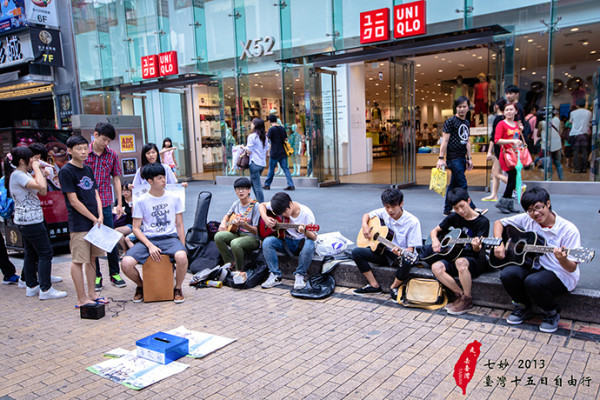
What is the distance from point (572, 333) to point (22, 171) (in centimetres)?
545

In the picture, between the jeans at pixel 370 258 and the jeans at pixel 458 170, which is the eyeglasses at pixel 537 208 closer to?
the jeans at pixel 370 258

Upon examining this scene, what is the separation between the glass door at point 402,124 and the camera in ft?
32.9

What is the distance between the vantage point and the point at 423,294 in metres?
4.23

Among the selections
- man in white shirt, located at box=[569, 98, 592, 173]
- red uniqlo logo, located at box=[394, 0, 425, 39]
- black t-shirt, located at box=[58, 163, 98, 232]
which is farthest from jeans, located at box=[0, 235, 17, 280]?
man in white shirt, located at box=[569, 98, 592, 173]

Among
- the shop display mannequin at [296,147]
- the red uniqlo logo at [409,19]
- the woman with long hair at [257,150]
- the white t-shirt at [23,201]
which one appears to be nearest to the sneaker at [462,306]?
the white t-shirt at [23,201]

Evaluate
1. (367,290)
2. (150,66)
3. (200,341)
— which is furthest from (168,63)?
(200,341)

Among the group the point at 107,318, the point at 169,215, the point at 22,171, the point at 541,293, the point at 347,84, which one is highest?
the point at 347,84

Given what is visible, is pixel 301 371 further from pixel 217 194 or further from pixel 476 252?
pixel 217 194

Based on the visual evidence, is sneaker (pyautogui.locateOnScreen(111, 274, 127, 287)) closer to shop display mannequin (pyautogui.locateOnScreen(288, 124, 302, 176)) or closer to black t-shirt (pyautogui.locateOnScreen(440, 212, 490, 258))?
black t-shirt (pyautogui.locateOnScreen(440, 212, 490, 258))

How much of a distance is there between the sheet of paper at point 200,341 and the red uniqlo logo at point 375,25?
741 centimetres

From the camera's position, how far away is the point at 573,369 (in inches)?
117

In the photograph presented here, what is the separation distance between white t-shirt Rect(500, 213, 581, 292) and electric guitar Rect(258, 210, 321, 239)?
2029mm

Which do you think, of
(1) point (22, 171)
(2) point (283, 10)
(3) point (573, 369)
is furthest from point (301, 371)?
(2) point (283, 10)

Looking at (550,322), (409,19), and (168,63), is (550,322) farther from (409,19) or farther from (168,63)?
(168,63)
